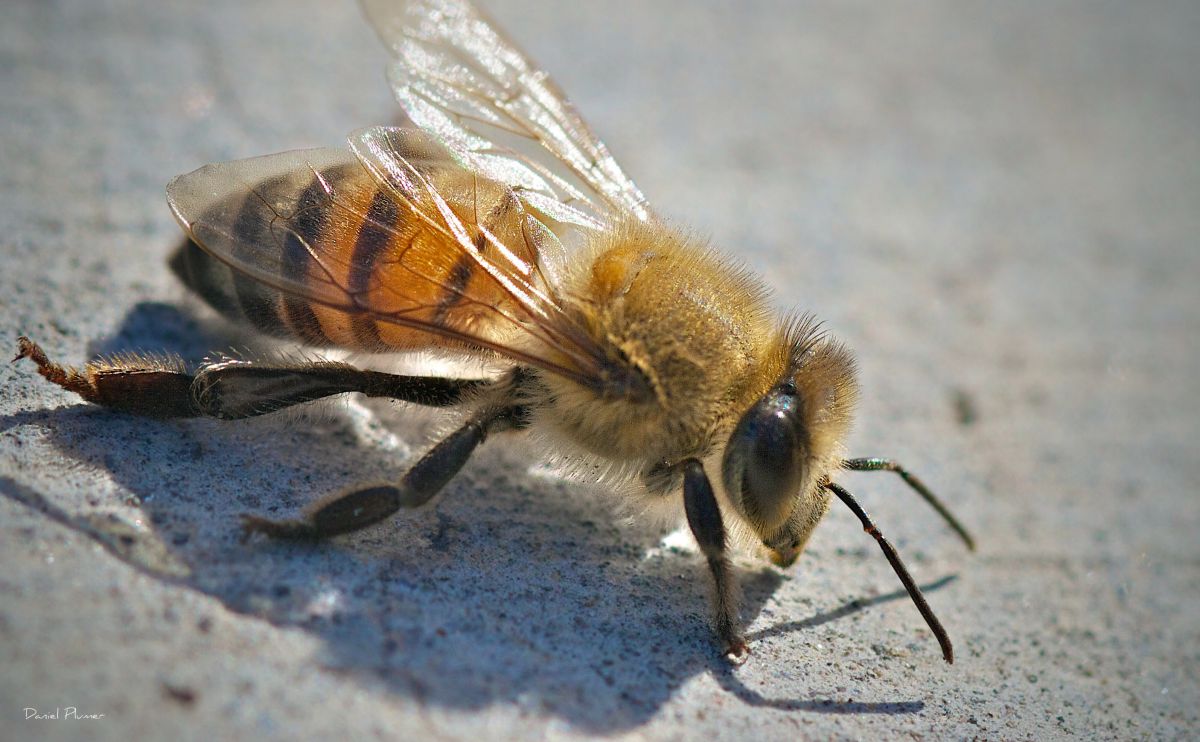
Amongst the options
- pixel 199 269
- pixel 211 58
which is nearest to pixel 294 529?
pixel 199 269

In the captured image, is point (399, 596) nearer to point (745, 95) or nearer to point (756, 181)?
point (756, 181)

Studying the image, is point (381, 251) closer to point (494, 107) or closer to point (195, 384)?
point (195, 384)

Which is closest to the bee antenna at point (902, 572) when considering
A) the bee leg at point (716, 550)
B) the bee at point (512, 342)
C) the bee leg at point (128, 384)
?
the bee at point (512, 342)

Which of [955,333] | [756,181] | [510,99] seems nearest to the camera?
[510,99]

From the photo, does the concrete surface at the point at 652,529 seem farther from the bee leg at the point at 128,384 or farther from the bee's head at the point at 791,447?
the bee's head at the point at 791,447

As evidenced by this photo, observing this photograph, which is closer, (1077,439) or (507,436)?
(507,436)

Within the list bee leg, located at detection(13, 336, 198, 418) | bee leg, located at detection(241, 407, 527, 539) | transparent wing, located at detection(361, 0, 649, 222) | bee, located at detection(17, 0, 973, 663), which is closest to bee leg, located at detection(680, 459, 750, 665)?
bee, located at detection(17, 0, 973, 663)

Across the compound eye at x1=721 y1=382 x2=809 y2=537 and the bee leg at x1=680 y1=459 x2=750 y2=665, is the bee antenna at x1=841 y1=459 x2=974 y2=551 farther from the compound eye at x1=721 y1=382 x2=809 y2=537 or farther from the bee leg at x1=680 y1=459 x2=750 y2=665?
the bee leg at x1=680 y1=459 x2=750 y2=665
